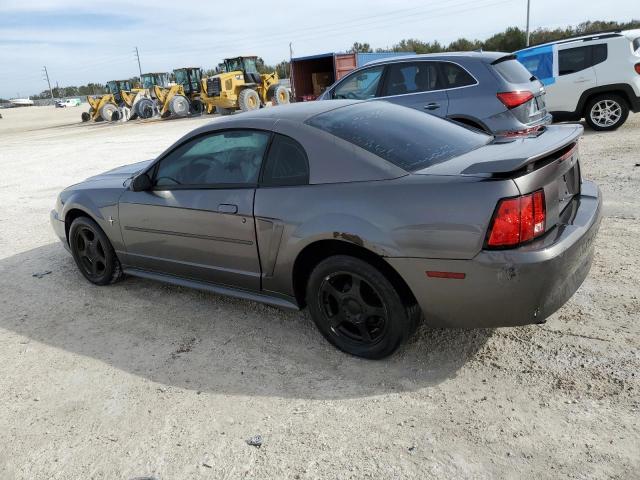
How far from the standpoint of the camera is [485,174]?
2.50 meters

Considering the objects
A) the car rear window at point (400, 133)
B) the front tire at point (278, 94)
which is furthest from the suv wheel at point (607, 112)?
the front tire at point (278, 94)

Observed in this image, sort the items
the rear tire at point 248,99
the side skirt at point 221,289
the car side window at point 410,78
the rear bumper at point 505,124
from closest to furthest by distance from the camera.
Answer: the side skirt at point 221,289 → the rear bumper at point 505,124 → the car side window at point 410,78 → the rear tire at point 248,99

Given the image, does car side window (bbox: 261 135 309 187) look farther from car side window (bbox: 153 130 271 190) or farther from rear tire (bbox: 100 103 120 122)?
rear tire (bbox: 100 103 120 122)

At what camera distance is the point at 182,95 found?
27375mm

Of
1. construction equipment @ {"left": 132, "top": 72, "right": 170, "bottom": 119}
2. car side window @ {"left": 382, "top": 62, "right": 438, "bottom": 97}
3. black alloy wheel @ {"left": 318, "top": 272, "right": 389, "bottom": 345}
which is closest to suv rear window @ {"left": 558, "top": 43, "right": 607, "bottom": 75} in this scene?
car side window @ {"left": 382, "top": 62, "right": 438, "bottom": 97}

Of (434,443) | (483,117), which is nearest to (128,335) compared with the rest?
(434,443)

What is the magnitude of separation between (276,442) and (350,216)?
1.21 metres

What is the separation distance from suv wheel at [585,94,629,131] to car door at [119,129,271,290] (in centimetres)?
862

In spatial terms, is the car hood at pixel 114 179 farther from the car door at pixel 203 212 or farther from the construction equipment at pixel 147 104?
the construction equipment at pixel 147 104

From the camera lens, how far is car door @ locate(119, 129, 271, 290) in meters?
3.37

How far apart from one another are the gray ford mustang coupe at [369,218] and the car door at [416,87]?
3548mm

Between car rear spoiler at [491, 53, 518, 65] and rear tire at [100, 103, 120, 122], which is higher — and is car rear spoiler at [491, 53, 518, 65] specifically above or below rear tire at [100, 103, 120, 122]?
above

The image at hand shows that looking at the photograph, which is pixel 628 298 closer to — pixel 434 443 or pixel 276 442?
pixel 434 443

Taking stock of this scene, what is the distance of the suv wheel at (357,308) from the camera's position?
2830mm
